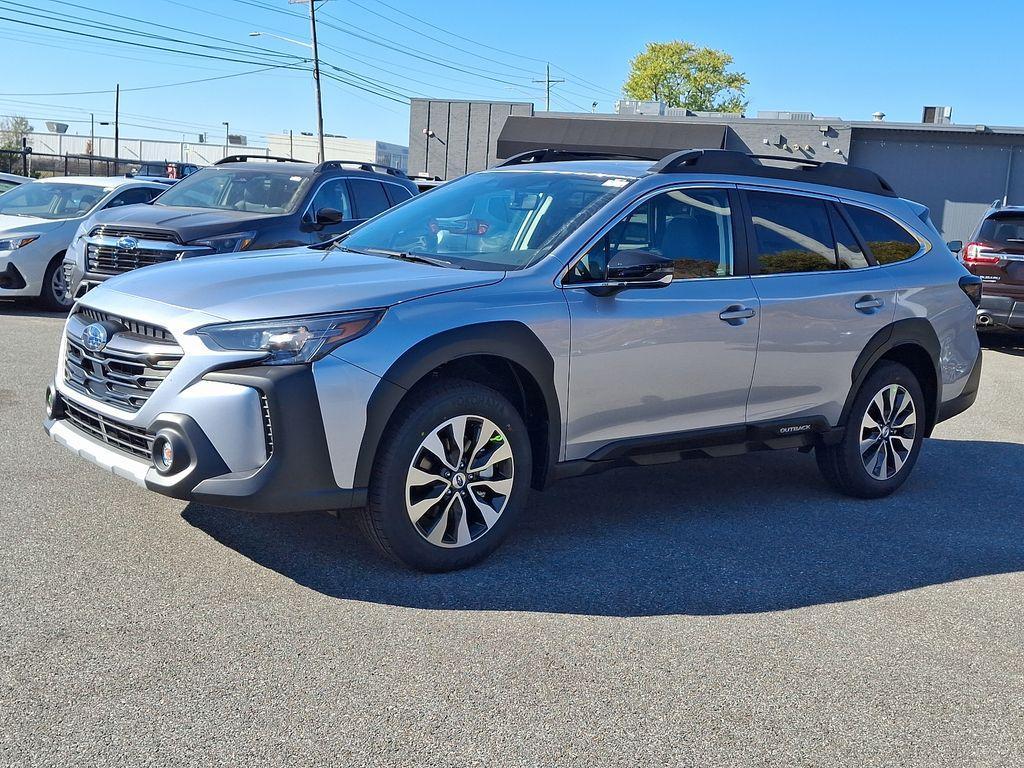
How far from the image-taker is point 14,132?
9350cm

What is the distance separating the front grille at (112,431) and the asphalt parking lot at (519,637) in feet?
1.57

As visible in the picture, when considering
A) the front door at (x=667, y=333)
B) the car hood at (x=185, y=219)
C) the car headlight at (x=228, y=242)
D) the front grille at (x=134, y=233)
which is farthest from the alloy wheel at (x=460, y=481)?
the front grille at (x=134, y=233)

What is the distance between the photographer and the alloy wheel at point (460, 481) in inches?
182

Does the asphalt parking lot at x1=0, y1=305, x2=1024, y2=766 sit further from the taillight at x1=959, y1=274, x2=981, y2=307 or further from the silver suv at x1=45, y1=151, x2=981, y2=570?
the taillight at x1=959, y1=274, x2=981, y2=307

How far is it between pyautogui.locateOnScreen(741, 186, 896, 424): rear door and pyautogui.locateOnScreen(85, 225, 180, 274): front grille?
6.49m

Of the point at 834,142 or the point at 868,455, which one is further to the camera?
the point at 834,142

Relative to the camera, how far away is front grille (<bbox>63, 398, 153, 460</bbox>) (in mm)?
4441

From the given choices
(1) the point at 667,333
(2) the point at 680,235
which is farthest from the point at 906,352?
(1) the point at 667,333

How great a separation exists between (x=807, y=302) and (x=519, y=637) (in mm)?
2744

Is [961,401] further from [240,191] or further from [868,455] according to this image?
[240,191]

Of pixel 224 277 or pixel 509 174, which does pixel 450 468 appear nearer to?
pixel 224 277

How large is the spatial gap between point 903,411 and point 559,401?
2.70 m

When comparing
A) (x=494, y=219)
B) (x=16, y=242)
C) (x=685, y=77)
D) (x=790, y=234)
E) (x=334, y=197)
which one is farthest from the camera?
(x=685, y=77)

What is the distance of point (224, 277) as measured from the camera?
4828 mm
